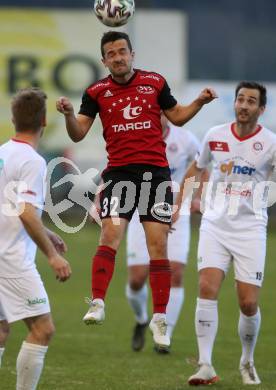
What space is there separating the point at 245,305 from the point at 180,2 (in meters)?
35.2

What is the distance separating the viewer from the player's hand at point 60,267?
6.74 m

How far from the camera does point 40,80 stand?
116ft

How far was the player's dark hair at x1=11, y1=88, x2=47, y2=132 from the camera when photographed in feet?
22.9

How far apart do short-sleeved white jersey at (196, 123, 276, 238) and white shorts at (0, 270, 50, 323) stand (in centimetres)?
264

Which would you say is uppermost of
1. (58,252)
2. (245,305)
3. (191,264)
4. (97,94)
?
(97,94)

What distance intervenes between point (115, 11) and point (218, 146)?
165cm

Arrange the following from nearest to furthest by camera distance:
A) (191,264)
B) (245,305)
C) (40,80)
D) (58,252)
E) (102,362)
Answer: (58,252), (245,305), (102,362), (191,264), (40,80)

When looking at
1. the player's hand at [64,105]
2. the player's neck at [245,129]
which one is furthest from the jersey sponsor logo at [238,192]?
the player's hand at [64,105]

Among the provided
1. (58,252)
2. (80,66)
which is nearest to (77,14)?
(80,66)

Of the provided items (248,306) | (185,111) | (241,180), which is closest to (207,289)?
(248,306)

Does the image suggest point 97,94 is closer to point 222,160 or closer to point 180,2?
point 222,160

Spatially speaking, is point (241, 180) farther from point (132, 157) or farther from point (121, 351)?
point (121, 351)

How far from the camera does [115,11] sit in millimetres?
8266

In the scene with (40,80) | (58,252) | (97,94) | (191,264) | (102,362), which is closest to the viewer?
(58,252)
